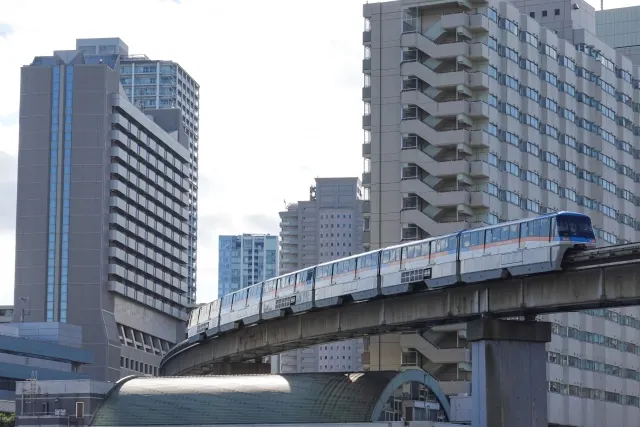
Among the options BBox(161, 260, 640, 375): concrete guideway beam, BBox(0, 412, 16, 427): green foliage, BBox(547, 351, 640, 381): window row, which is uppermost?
BBox(161, 260, 640, 375): concrete guideway beam

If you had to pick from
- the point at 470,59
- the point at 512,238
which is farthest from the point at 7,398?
the point at 512,238

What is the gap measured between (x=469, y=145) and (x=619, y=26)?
6293 centimetres

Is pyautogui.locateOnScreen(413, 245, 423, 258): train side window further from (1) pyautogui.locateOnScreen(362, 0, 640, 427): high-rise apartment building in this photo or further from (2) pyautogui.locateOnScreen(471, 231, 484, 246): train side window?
(1) pyautogui.locateOnScreen(362, 0, 640, 427): high-rise apartment building

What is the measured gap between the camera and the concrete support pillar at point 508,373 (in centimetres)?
8694

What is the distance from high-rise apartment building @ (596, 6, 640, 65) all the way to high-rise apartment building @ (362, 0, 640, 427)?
1453 inches

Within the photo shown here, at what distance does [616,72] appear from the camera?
161 metres

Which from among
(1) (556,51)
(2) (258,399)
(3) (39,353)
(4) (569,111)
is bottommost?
(2) (258,399)

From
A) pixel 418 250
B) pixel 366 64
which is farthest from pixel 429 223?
pixel 418 250

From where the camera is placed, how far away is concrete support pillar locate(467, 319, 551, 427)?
86938mm

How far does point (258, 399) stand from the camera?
94.2 m

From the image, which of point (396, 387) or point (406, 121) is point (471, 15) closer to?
point (406, 121)

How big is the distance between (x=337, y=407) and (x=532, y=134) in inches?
2282

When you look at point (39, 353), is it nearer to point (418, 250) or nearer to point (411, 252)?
point (411, 252)

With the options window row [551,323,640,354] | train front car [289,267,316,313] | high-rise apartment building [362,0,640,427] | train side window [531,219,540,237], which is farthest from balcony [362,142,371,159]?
train side window [531,219,540,237]
